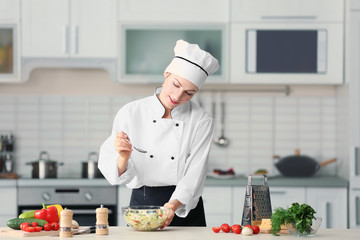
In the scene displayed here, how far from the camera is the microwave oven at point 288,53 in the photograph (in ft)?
15.1

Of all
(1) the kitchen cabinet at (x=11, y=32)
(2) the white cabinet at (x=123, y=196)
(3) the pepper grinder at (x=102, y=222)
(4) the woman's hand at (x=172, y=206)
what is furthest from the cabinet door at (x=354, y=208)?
(1) the kitchen cabinet at (x=11, y=32)

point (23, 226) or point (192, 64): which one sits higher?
point (192, 64)

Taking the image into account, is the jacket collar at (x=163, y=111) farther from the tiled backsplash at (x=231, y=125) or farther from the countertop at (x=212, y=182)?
the tiled backsplash at (x=231, y=125)

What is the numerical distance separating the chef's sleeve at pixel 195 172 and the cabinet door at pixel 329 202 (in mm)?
1776

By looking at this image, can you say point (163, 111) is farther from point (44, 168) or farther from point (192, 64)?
point (44, 168)

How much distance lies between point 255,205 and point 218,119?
8.02 ft

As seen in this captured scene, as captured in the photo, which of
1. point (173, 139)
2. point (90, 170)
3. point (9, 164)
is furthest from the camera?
point (9, 164)

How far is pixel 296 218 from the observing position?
2.34 meters

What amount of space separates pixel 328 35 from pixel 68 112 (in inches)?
85.2

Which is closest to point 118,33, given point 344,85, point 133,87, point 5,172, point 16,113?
point 133,87

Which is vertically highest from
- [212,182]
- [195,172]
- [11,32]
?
[11,32]

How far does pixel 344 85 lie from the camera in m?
4.62

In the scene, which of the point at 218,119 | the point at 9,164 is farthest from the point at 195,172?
the point at 9,164

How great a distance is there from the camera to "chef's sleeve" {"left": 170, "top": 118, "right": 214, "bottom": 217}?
8.81 feet
